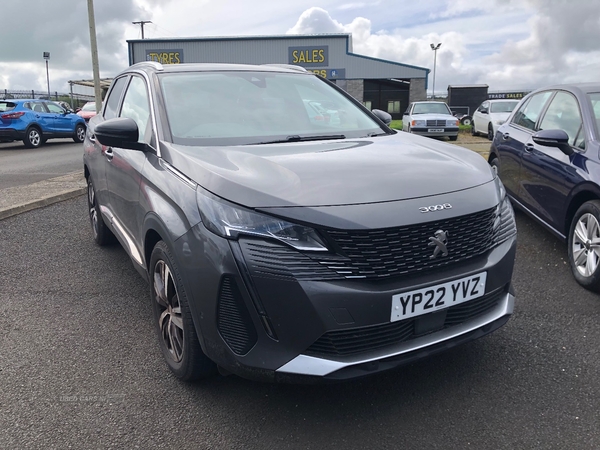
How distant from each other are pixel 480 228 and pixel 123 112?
2.90 meters

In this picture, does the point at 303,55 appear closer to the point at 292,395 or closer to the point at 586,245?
the point at 586,245

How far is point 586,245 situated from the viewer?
3895 millimetres

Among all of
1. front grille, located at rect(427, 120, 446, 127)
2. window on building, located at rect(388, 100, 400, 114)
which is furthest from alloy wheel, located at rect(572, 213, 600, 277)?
window on building, located at rect(388, 100, 400, 114)

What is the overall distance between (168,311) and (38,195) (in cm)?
541

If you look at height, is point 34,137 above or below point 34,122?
below

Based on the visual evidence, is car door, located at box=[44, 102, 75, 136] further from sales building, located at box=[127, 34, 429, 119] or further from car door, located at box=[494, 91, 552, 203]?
sales building, located at box=[127, 34, 429, 119]

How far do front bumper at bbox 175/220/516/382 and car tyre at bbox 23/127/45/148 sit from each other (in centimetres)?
1701

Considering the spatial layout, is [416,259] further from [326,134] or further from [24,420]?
[24,420]

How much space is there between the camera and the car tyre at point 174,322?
2458mm

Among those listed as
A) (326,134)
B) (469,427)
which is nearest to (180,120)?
(326,134)

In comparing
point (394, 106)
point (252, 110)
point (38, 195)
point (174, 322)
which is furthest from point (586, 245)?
point (394, 106)

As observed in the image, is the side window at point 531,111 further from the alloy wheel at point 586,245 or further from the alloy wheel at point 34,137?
the alloy wheel at point 34,137

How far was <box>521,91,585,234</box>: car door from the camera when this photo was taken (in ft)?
13.8

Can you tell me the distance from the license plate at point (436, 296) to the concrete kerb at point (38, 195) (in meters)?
5.63
